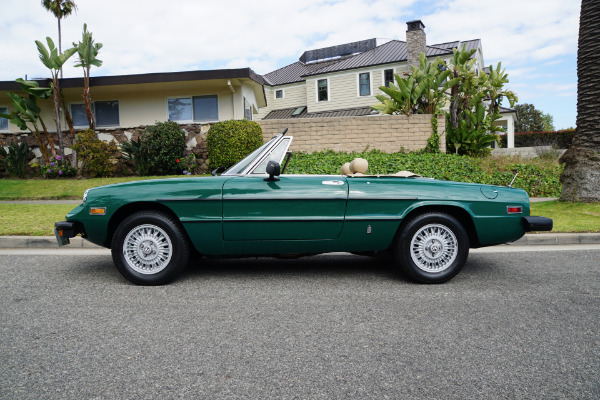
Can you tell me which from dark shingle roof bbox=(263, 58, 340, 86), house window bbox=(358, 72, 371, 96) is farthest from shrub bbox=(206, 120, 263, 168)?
dark shingle roof bbox=(263, 58, 340, 86)

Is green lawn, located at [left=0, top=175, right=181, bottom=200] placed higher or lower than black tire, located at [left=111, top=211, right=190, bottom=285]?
higher

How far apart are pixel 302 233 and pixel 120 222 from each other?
1.87m

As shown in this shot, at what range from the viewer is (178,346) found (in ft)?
10.0

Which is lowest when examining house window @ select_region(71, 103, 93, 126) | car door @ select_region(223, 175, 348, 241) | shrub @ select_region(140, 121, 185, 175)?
car door @ select_region(223, 175, 348, 241)

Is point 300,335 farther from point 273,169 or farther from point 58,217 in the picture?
point 58,217

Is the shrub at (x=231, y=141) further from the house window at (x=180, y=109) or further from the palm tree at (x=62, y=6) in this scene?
the palm tree at (x=62, y=6)

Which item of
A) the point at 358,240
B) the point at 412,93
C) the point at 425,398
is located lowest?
the point at 425,398

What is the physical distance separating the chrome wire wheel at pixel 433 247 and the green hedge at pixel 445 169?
873cm

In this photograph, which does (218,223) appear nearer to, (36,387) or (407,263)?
(407,263)

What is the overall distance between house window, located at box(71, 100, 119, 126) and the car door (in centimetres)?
1571

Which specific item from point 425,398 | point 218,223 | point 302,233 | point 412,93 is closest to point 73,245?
point 218,223

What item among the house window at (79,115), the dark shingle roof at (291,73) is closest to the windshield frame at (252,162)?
the house window at (79,115)

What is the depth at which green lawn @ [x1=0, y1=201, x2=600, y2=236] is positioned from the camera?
24.5 ft

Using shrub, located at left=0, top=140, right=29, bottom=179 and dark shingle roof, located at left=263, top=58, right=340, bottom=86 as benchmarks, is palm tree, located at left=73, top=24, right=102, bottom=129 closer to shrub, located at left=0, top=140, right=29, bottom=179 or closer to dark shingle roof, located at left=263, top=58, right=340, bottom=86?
shrub, located at left=0, top=140, right=29, bottom=179
